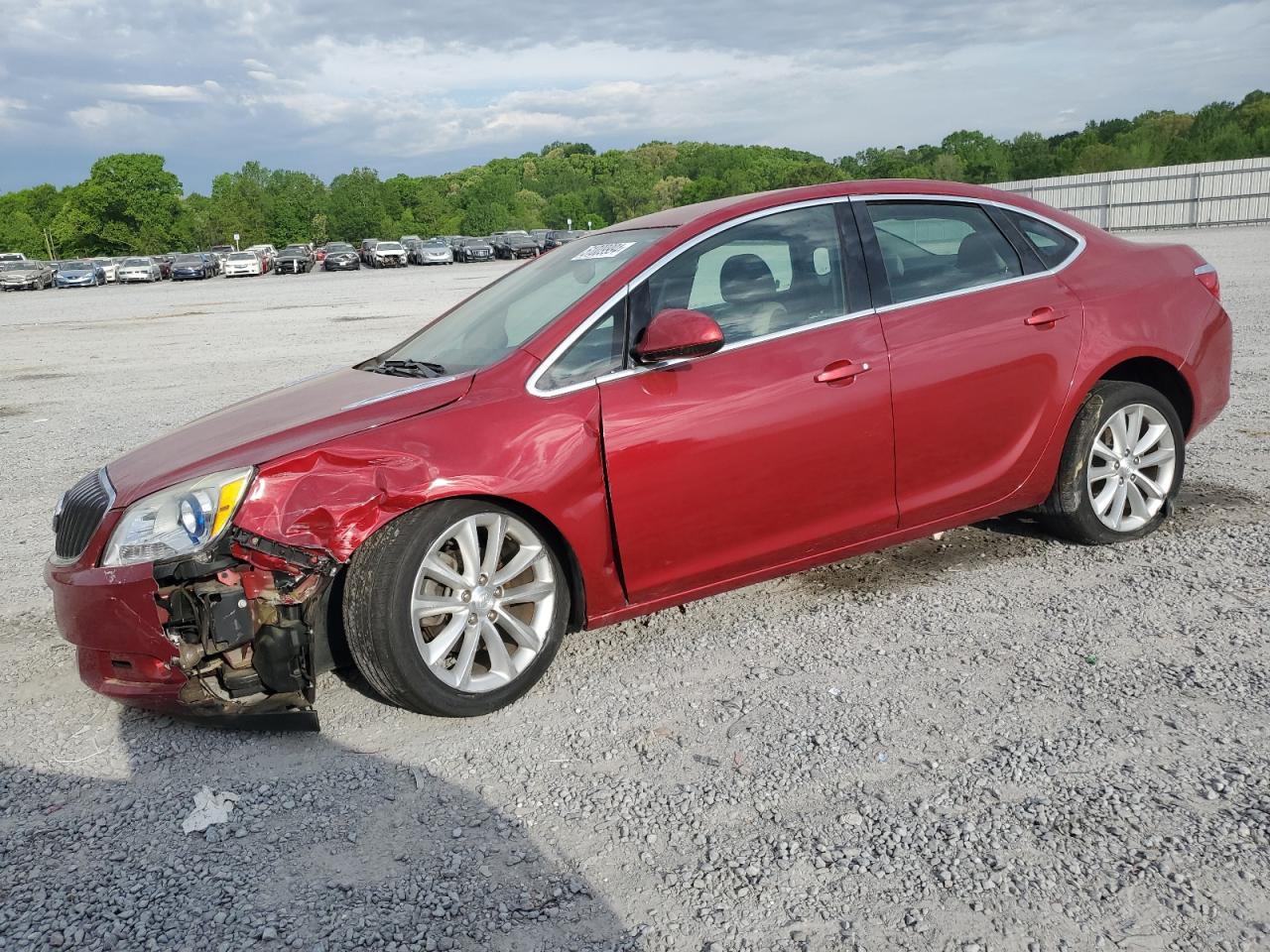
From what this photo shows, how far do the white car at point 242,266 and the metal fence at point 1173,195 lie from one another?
1510 inches

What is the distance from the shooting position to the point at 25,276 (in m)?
50.1

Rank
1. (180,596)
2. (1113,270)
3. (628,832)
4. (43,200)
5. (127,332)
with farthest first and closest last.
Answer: (43,200), (127,332), (1113,270), (180,596), (628,832)

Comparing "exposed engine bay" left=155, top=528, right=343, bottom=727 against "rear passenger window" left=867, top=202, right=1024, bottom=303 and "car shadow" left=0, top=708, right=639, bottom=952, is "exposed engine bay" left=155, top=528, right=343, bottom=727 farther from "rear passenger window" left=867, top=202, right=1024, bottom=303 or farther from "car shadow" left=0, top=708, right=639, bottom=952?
"rear passenger window" left=867, top=202, right=1024, bottom=303

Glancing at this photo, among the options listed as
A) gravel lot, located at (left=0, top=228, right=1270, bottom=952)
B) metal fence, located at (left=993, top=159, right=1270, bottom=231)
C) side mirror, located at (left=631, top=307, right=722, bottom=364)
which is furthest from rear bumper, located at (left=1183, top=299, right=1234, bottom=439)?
metal fence, located at (left=993, top=159, right=1270, bottom=231)

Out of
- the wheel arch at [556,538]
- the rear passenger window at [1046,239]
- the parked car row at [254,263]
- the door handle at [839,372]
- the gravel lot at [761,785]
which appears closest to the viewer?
the gravel lot at [761,785]

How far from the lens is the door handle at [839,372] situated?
4145 mm

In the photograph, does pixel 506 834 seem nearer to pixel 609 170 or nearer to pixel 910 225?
pixel 910 225

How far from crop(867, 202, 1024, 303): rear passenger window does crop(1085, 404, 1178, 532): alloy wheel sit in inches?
34.7

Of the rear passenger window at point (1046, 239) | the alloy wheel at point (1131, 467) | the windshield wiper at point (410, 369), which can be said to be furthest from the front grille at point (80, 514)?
the alloy wheel at point (1131, 467)

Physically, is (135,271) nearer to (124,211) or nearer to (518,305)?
(518,305)

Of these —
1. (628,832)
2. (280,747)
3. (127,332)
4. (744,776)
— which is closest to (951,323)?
(744,776)

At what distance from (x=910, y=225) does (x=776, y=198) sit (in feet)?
2.07

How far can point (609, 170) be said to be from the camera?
155 meters

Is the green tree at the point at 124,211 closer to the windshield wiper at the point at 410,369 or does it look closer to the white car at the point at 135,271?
the white car at the point at 135,271
